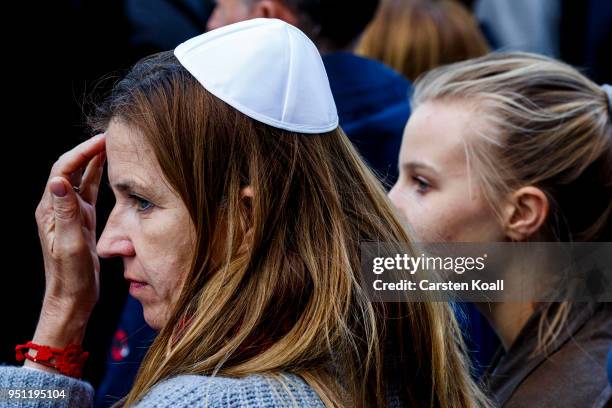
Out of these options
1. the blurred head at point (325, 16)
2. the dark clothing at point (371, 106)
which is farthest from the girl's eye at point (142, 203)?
the blurred head at point (325, 16)

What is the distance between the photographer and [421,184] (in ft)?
8.66

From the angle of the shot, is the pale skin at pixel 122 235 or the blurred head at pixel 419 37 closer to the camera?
the pale skin at pixel 122 235

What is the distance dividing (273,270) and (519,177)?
1016 millimetres

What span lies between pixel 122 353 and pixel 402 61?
1840mm

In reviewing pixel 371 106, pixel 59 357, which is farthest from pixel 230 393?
pixel 371 106

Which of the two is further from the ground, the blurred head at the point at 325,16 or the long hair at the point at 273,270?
the blurred head at the point at 325,16

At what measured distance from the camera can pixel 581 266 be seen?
254 centimetres

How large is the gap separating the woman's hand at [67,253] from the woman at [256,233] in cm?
17

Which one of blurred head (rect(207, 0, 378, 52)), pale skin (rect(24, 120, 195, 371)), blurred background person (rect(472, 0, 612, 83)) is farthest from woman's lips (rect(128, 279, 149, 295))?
blurred background person (rect(472, 0, 612, 83))

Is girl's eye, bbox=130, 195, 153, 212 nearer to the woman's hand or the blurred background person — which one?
the woman's hand

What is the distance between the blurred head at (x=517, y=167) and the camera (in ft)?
8.33

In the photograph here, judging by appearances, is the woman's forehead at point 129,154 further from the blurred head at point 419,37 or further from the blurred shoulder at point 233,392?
the blurred head at point 419,37

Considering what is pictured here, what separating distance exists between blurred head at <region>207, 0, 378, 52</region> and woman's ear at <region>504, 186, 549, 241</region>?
102 centimetres

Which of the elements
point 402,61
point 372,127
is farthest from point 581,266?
point 402,61
